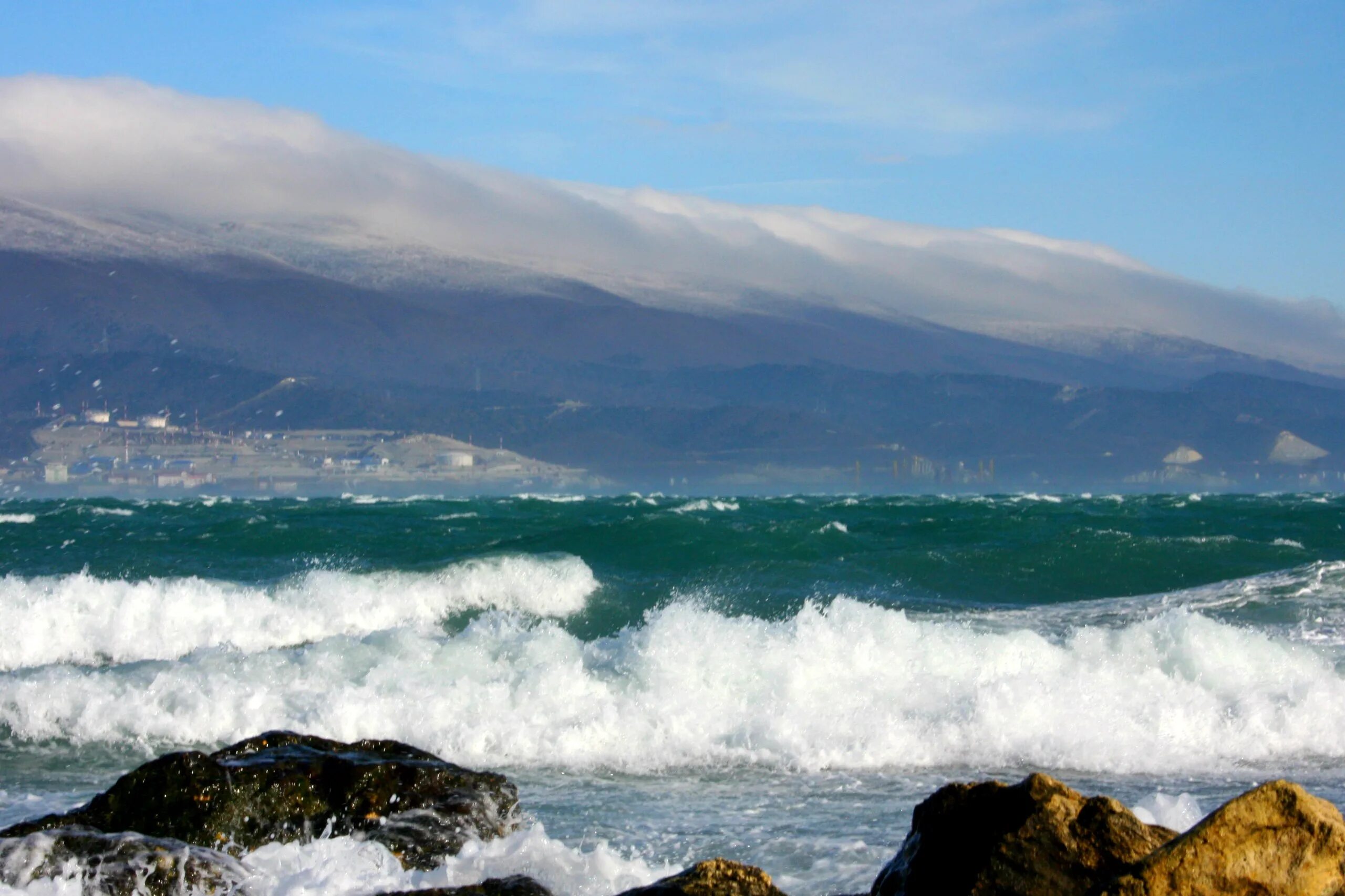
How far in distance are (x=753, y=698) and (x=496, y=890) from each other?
857 centimetres

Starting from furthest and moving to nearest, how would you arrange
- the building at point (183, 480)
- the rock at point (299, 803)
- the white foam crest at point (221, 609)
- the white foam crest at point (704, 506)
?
1. the building at point (183, 480)
2. the white foam crest at point (704, 506)
3. the white foam crest at point (221, 609)
4. the rock at point (299, 803)

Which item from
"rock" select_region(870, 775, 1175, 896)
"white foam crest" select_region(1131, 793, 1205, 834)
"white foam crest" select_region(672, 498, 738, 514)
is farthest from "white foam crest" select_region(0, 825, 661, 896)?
"white foam crest" select_region(672, 498, 738, 514)

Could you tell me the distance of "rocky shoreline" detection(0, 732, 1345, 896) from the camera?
4.70 meters

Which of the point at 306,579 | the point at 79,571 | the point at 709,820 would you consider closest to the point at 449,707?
the point at 709,820

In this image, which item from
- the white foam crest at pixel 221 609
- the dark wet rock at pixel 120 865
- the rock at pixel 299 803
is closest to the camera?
the dark wet rock at pixel 120 865

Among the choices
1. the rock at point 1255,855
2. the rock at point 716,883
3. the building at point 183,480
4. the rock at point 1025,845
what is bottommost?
the building at point 183,480

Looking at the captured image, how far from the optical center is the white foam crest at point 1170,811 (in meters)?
8.14

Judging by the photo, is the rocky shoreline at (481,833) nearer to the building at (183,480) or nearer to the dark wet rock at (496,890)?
the dark wet rock at (496,890)

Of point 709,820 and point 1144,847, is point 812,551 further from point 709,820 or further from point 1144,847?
point 1144,847

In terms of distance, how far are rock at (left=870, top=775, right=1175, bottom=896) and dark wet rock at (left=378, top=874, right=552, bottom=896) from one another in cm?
160

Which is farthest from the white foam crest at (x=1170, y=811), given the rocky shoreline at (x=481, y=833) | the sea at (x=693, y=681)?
the rocky shoreline at (x=481, y=833)

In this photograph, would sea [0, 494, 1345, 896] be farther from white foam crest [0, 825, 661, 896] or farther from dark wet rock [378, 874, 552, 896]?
dark wet rock [378, 874, 552, 896]

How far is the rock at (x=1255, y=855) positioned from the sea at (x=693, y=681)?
3.33 metres

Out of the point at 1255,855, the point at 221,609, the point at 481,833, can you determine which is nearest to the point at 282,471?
the point at 221,609
